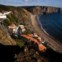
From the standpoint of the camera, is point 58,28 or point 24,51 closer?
point 24,51

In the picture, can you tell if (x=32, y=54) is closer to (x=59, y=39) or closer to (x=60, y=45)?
(x=60, y=45)

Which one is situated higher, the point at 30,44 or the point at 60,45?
the point at 30,44

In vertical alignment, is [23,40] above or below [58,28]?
above

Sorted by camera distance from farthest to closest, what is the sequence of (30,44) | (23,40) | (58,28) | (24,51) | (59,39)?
(58,28) < (59,39) < (23,40) < (30,44) < (24,51)

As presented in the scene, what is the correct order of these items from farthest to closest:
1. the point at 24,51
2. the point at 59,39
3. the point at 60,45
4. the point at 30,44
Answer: the point at 59,39
the point at 60,45
the point at 30,44
the point at 24,51

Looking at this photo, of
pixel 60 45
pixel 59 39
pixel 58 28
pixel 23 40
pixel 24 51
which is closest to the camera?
pixel 24 51

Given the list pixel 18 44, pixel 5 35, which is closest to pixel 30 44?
pixel 18 44

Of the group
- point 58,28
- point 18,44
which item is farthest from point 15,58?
point 58,28

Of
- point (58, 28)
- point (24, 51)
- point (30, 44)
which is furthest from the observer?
point (58, 28)

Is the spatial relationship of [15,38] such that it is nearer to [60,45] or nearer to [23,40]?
[23,40]
